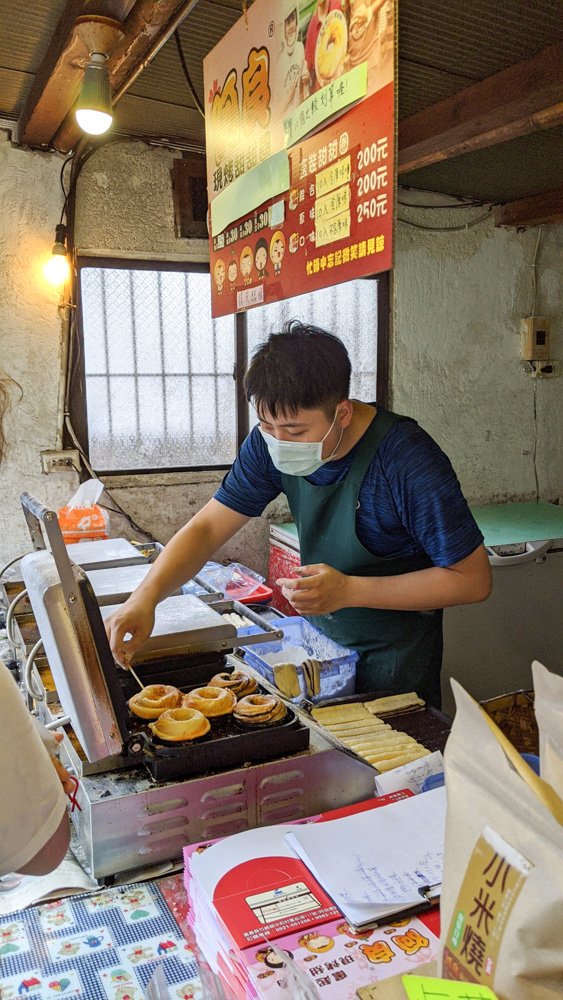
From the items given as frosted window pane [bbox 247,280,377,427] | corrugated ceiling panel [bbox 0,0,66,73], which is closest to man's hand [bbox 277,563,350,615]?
corrugated ceiling panel [bbox 0,0,66,73]

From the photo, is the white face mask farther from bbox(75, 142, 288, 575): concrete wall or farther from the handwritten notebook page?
bbox(75, 142, 288, 575): concrete wall

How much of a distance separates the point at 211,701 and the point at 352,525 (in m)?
0.74

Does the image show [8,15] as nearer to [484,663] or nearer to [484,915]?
[484,915]

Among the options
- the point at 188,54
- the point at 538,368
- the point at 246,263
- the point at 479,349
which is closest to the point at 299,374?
the point at 246,263

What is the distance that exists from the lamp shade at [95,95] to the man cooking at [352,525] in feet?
4.06

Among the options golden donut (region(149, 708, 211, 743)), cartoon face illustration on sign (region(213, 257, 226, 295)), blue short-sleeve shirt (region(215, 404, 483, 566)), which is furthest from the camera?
cartoon face illustration on sign (region(213, 257, 226, 295))

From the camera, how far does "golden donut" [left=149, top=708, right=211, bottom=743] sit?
1.39 metres

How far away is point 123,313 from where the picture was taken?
160 inches

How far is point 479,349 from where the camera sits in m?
5.13

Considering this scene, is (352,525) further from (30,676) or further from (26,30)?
(26,30)

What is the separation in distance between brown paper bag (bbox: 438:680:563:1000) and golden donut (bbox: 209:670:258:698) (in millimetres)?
913

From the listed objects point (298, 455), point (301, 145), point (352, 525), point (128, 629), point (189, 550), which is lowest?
point (128, 629)

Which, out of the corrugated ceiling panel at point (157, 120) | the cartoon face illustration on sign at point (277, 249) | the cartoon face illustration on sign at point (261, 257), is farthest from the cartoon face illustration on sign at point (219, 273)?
the corrugated ceiling panel at point (157, 120)

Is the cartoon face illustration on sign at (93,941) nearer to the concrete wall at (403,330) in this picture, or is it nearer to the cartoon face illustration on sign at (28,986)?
the cartoon face illustration on sign at (28,986)
